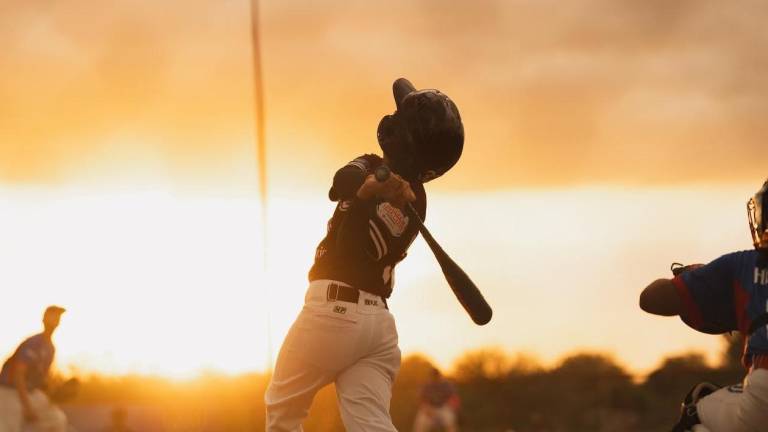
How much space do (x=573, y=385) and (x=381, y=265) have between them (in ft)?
99.6

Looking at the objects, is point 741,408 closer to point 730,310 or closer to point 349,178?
point 730,310

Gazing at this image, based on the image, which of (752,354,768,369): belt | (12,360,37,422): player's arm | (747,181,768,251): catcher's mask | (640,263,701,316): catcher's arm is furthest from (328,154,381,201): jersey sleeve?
(12,360,37,422): player's arm

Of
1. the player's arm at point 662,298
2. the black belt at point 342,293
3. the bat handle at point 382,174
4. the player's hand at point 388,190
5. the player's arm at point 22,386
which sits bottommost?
the player's arm at point 22,386

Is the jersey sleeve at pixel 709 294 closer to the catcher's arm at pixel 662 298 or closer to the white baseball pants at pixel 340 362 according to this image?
the catcher's arm at pixel 662 298

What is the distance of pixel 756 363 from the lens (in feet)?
14.1

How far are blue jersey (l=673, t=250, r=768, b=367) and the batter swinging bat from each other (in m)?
1.03

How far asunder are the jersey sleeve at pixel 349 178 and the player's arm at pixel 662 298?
4.67 feet

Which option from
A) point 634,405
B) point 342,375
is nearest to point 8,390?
point 342,375

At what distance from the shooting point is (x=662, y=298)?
473 cm

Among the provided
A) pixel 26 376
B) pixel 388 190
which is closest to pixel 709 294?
pixel 388 190

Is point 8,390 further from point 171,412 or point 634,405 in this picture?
point 634,405

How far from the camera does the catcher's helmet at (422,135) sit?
222 inches

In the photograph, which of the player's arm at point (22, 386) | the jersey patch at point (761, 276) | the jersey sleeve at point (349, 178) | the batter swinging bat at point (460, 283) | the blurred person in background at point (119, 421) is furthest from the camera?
the blurred person in background at point (119, 421)

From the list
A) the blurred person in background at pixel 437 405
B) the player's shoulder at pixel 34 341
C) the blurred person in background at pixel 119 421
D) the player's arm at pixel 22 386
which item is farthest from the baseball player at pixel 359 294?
the blurred person in background at pixel 437 405
